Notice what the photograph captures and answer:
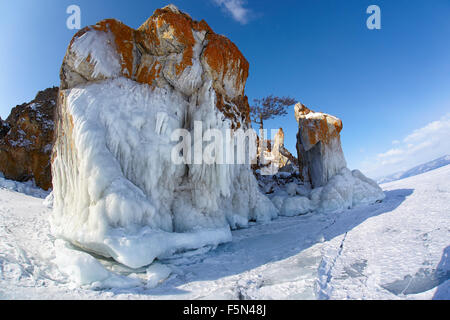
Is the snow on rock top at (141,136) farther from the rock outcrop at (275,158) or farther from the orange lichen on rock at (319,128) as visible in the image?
the rock outcrop at (275,158)

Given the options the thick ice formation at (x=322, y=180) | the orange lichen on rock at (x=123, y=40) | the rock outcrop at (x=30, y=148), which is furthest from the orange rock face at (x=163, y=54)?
the rock outcrop at (x=30, y=148)

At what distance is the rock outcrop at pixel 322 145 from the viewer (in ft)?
35.6

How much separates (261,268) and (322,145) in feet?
30.1

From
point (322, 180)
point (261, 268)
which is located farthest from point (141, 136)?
point (322, 180)

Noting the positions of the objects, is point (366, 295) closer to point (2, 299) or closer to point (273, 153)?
point (2, 299)

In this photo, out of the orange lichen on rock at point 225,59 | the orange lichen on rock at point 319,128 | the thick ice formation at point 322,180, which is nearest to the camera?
the orange lichen on rock at point 225,59

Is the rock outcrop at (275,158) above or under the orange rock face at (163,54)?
under

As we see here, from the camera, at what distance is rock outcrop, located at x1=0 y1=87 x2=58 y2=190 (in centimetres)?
1249

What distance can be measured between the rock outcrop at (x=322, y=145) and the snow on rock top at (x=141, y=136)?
564cm

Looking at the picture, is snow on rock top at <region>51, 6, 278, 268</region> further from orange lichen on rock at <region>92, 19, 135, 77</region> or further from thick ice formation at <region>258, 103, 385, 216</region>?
thick ice formation at <region>258, 103, 385, 216</region>

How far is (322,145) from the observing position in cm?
1106

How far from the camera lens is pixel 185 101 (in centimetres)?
678

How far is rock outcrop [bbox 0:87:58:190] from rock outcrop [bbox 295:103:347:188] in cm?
1610

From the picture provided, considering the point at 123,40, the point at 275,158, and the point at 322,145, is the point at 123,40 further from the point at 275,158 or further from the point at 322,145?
the point at 275,158
